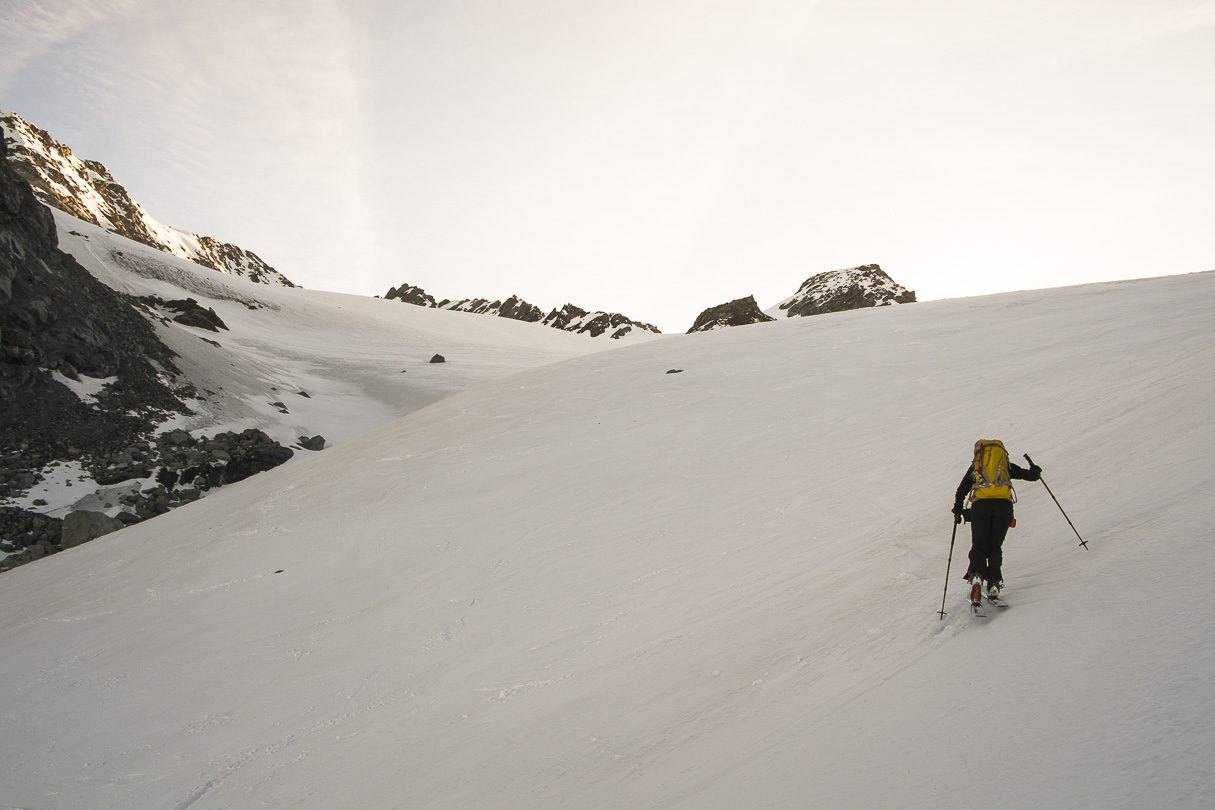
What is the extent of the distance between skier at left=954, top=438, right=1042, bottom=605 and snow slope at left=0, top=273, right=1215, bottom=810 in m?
0.28

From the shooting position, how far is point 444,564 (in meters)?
9.45

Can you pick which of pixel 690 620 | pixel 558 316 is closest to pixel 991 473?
pixel 690 620

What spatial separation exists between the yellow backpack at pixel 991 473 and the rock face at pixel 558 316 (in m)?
100

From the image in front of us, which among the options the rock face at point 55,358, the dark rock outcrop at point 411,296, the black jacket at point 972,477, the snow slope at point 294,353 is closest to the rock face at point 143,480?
the rock face at point 55,358

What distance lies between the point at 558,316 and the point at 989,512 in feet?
397

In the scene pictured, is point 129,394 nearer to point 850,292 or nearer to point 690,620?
point 690,620

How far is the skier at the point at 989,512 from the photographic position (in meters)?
4.78

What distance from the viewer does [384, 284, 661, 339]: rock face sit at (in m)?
111

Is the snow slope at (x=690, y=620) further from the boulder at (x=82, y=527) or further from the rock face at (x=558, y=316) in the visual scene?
the rock face at (x=558, y=316)

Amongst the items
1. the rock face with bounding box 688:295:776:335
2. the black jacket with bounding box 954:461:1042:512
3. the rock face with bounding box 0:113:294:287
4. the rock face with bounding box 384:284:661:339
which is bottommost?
the black jacket with bounding box 954:461:1042:512

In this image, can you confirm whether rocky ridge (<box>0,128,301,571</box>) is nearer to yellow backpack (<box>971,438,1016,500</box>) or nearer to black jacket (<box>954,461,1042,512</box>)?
black jacket (<box>954,461,1042,512</box>)

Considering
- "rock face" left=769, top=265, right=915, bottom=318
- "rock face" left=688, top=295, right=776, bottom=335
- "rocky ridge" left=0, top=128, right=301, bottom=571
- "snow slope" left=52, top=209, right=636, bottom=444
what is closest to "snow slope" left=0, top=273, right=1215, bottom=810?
"rocky ridge" left=0, top=128, right=301, bottom=571

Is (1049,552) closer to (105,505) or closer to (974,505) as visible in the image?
(974,505)

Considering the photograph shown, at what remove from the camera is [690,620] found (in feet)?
20.6
